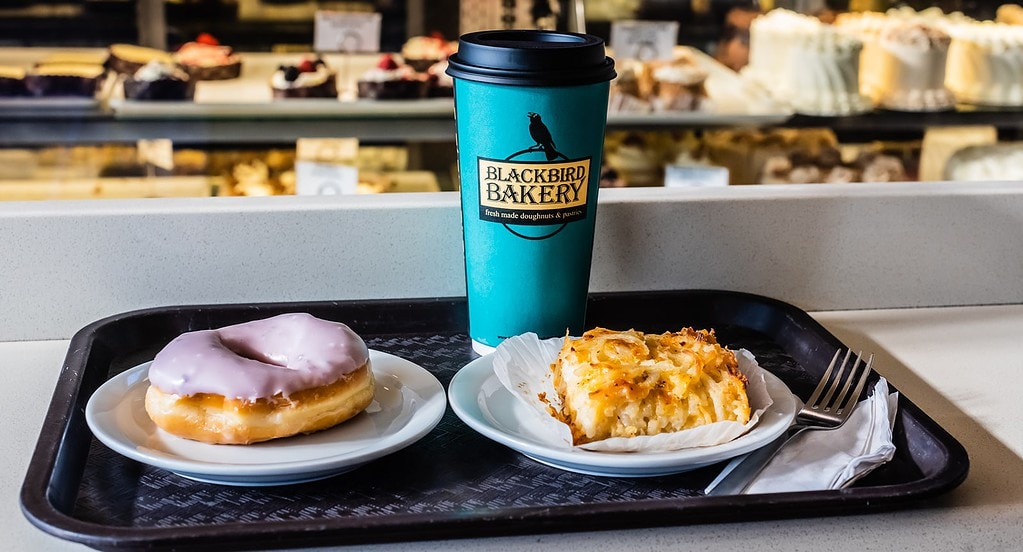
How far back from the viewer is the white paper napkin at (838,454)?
0.88 metres

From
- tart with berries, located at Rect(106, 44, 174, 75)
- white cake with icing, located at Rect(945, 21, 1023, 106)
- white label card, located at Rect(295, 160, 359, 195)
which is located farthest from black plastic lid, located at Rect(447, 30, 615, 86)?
white cake with icing, located at Rect(945, 21, 1023, 106)

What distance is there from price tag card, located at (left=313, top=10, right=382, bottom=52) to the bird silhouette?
1831 millimetres

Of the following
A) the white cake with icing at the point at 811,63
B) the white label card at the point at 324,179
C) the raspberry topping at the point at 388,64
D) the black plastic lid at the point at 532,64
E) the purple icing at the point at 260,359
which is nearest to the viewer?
the purple icing at the point at 260,359

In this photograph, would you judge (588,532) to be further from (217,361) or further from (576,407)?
(217,361)

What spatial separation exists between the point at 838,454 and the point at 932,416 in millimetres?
210

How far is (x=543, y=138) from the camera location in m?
1.07

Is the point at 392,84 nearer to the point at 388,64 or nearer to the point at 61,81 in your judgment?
the point at 388,64

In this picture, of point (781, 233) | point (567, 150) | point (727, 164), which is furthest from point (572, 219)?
point (727, 164)

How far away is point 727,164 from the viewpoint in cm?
284

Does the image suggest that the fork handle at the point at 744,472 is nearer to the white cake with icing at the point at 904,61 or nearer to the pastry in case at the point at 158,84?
the pastry in case at the point at 158,84

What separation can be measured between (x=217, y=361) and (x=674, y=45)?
7.12ft

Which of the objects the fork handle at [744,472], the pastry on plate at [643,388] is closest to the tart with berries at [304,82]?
the pastry on plate at [643,388]

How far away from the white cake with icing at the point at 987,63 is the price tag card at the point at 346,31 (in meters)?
1.51

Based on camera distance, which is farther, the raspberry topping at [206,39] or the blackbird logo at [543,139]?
the raspberry topping at [206,39]
